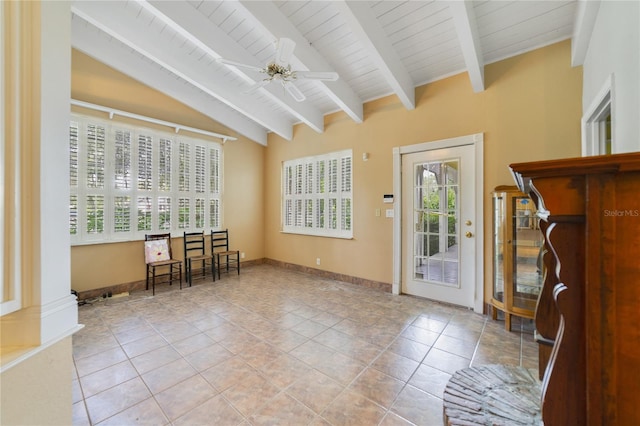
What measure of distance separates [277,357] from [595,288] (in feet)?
7.36

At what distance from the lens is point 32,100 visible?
37.2 inches

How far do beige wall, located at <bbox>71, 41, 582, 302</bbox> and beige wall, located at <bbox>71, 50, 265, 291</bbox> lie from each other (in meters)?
0.01

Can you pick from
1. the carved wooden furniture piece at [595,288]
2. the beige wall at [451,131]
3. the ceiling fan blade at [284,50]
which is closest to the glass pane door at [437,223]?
the beige wall at [451,131]

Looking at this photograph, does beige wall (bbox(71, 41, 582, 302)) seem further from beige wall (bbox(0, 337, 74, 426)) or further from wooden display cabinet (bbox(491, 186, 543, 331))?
beige wall (bbox(0, 337, 74, 426))

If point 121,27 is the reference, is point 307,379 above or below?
below

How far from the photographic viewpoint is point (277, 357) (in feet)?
7.52

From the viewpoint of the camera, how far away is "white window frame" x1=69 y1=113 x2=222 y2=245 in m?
3.73

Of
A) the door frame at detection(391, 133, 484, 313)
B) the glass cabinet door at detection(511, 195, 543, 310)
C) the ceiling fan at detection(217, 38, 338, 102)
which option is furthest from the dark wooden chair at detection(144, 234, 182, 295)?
the glass cabinet door at detection(511, 195, 543, 310)

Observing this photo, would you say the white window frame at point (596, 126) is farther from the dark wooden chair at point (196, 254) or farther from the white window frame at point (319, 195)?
the dark wooden chair at point (196, 254)

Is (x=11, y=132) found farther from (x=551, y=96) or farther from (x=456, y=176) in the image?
(x=551, y=96)

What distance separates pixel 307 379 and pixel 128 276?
3.63 m

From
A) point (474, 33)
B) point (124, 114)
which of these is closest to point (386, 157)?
point (474, 33)

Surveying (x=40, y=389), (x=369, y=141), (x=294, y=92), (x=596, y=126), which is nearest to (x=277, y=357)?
(x=40, y=389)

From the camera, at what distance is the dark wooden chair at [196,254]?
4.62 meters
